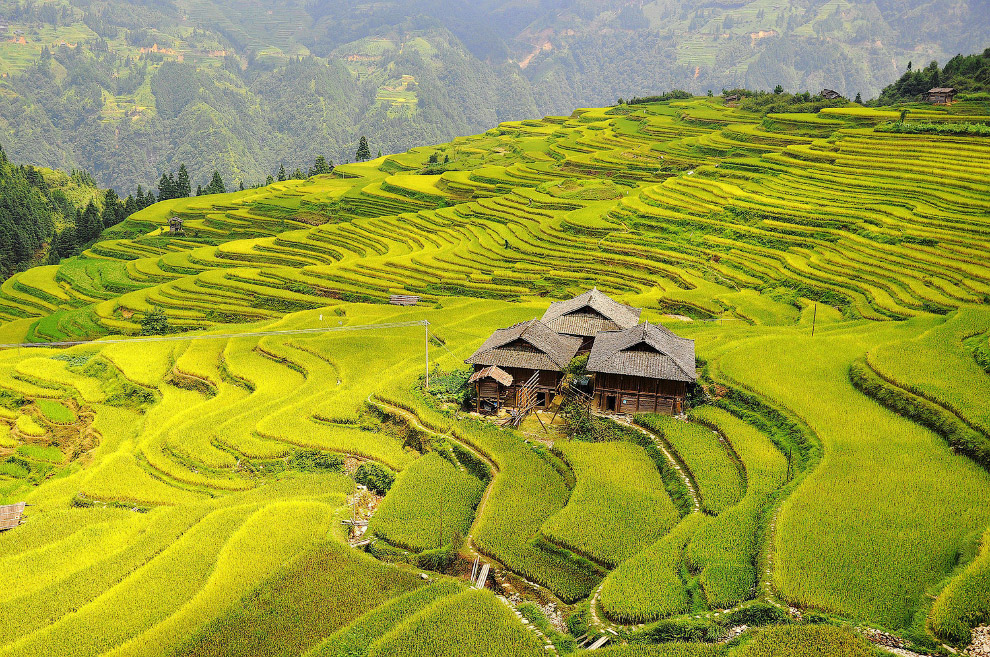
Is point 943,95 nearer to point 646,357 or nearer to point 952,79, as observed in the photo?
point 952,79

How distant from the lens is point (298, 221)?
64.7m

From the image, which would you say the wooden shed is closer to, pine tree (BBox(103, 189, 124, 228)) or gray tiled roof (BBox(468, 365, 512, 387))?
gray tiled roof (BBox(468, 365, 512, 387))

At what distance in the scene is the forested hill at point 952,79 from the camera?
2361 inches

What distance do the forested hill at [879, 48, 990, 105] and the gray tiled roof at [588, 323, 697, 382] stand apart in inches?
2085

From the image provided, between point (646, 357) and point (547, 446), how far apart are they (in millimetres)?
4117

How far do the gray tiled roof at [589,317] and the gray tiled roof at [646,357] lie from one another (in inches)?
123

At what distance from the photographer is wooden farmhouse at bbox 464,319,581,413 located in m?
21.6

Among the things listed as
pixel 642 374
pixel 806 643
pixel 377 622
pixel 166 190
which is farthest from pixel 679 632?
pixel 166 190

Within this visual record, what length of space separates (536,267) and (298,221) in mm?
31865

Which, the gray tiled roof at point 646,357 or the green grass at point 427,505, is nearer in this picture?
the green grass at point 427,505

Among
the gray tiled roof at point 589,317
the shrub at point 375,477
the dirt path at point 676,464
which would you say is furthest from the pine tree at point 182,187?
the dirt path at point 676,464

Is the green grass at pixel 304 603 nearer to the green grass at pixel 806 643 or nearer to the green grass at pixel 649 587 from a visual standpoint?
the green grass at pixel 649 587

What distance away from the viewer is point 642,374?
65.2 feet

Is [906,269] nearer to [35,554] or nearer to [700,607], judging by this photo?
[700,607]
